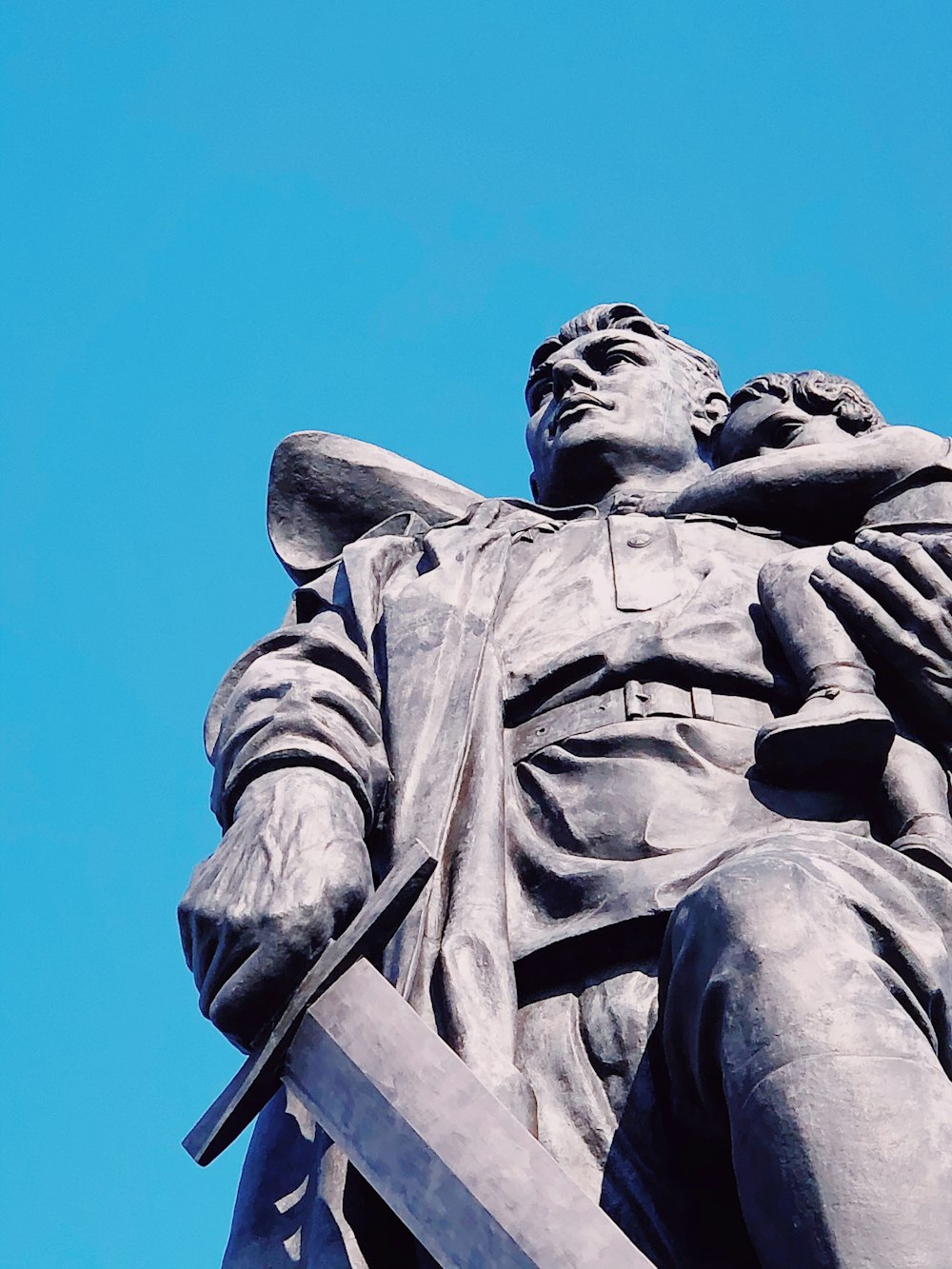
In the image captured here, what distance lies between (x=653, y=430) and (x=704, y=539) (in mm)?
1172

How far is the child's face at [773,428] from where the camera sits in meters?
7.70

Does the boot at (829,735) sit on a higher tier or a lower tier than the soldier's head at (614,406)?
lower

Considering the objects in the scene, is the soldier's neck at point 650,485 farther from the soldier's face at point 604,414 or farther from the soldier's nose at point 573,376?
the soldier's nose at point 573,376

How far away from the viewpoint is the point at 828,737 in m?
6.03

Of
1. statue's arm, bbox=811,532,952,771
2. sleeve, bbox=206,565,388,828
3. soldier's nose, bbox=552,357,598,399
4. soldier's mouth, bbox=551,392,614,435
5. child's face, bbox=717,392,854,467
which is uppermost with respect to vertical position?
soldier's nose, bbox=552,357,598,399

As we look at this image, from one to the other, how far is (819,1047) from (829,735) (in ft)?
4.71

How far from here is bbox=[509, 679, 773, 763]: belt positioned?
254 inches

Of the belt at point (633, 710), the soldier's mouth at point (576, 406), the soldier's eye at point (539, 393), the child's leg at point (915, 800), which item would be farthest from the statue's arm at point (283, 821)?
the soldier's eye at point (539, 393)

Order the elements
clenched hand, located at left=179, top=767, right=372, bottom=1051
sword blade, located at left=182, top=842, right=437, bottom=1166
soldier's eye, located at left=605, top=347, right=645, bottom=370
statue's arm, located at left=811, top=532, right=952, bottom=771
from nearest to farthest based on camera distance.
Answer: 1. sword blade, located at left=182, top=842, right=437, bottom=1166
2. clenched hand, located at left=179, top=767, right=372, bottom=1051
3. statue's arm, located at left=811, top=532, right=952, bottom=771
4. soldier's eye, located at left=605, top=347, right=645, bottom=370

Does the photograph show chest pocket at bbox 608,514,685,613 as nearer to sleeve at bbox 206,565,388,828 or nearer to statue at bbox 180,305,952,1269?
statue at bbox 180,305,952,1269

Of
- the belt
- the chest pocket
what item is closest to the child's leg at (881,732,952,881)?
the belt

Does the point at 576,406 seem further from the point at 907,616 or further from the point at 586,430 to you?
the point at 907,616

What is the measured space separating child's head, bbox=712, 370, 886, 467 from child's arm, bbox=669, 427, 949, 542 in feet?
0.42

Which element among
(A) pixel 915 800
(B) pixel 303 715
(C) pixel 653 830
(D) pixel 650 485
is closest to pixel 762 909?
(C) pixel 653 830
